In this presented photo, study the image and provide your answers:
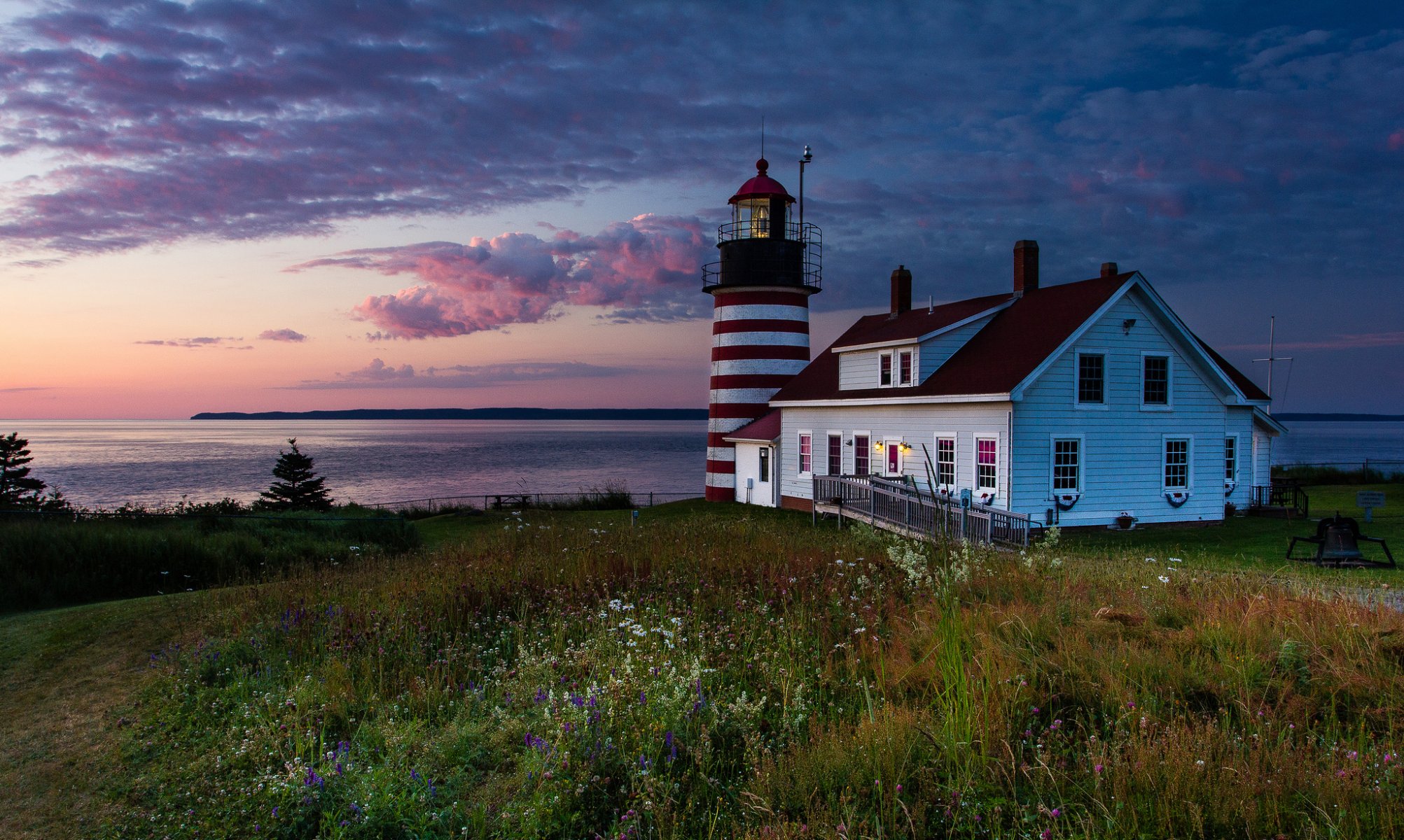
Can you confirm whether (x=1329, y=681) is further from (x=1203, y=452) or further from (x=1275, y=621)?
(x=1203, y=452)

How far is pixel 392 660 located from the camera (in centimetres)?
753

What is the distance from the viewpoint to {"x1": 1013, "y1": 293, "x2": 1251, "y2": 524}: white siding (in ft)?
72.2

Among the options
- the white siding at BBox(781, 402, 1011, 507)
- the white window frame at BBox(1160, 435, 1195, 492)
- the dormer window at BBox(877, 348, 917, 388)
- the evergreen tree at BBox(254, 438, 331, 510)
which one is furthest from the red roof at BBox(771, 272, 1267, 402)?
the evergreen tree at BBox(254, 438, 331, 510)

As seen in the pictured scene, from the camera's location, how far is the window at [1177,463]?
78.7 ft

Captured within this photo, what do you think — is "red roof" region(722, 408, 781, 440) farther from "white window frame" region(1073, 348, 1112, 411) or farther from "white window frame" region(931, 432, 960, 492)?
"white window frame" region(1073, 348, 1112, 411)

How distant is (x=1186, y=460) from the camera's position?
24266 millimetres

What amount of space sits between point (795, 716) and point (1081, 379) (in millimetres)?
19964

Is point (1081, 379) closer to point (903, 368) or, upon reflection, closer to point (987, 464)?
point (987, 464)

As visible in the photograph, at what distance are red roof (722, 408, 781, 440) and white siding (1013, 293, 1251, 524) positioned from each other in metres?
12.0

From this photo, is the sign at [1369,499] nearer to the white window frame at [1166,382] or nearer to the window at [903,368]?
the white window frame at [1166,382]

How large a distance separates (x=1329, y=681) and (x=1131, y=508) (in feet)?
63.3

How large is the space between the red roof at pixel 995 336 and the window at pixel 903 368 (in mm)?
495

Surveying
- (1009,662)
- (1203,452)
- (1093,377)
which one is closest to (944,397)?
(1093,377)

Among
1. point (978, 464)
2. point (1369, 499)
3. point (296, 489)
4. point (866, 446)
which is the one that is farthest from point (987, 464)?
point (296, 489)
